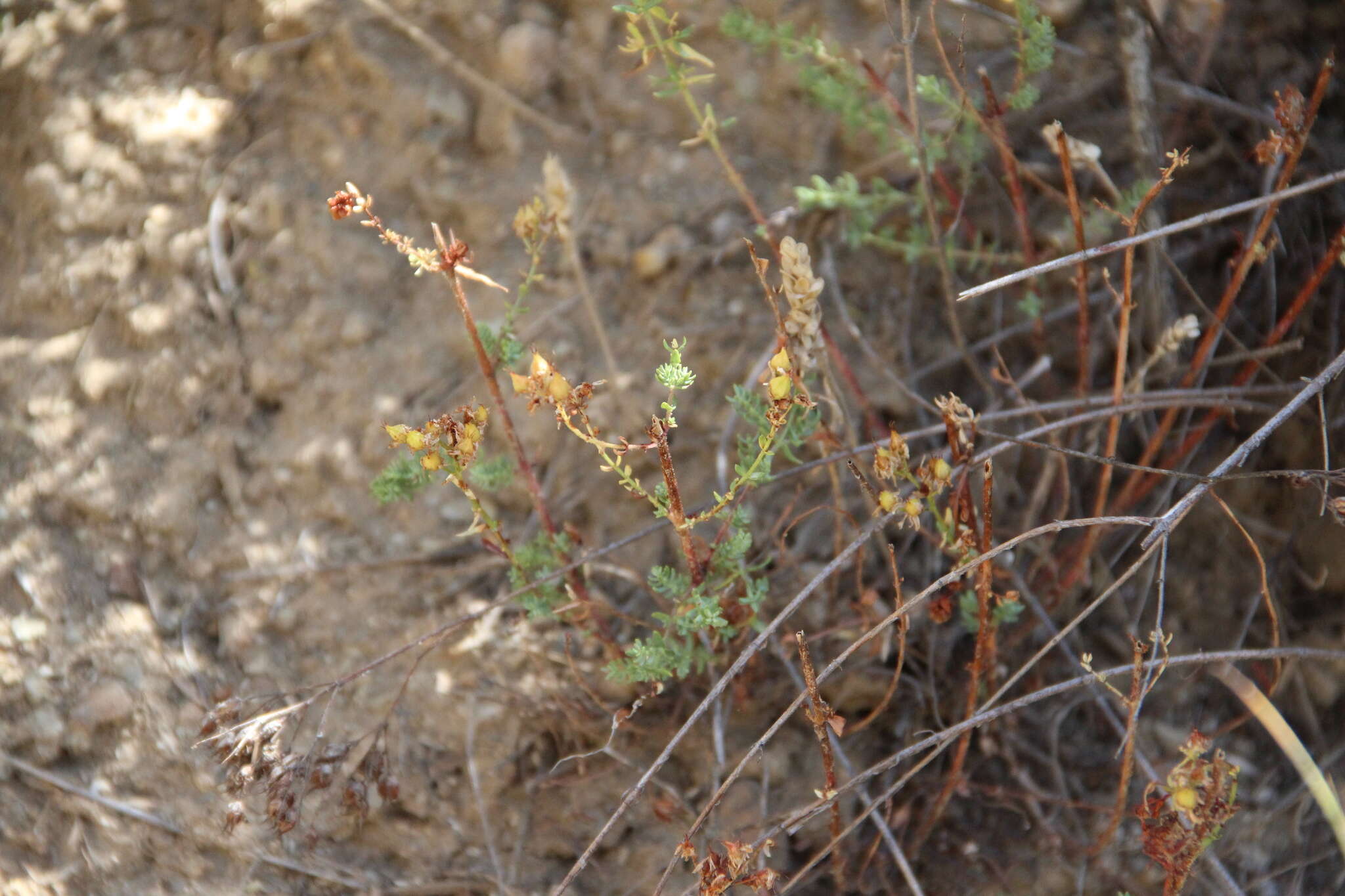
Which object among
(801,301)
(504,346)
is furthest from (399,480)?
(801,301)

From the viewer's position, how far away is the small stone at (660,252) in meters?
2.30

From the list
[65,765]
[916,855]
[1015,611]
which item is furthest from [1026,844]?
[65,765]

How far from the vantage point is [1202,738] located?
143cm

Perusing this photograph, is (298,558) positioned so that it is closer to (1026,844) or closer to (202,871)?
(202,871)

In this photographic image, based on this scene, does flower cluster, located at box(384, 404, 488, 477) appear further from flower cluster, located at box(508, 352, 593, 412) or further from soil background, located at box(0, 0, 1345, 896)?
soil background, located at box(0, 0, 1345, 896)

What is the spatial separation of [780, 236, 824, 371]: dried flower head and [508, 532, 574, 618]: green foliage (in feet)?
1.71

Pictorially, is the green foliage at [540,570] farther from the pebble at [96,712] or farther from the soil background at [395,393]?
the pebble at [96,712]

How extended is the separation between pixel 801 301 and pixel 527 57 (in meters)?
1.23

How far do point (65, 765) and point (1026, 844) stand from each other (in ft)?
5.85

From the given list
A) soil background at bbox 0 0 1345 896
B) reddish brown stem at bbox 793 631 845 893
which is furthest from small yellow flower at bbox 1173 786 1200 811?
soil background at bbox 0 0 1345 896

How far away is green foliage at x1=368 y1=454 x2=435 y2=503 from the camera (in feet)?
5.44

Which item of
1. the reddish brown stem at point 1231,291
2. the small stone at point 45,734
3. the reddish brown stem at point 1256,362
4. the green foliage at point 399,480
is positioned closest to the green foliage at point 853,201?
the reddish brown stem at point 1231,291

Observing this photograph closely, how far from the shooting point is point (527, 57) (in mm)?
2400

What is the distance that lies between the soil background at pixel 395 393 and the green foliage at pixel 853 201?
0.28 ft
